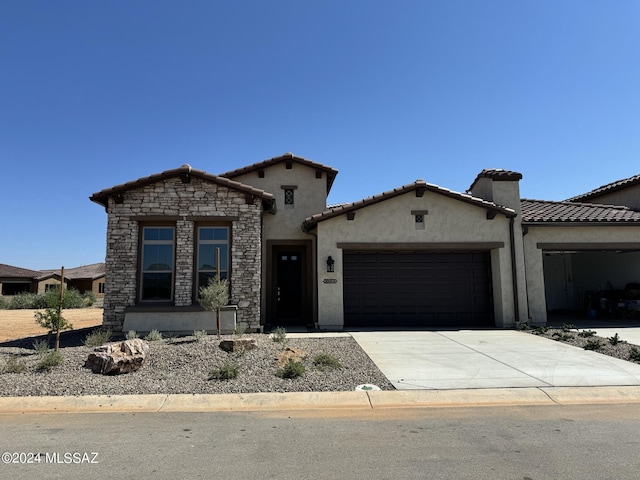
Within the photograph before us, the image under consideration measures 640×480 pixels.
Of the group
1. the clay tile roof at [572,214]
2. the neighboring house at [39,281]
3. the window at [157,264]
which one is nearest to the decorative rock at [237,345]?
the window at [157,264]

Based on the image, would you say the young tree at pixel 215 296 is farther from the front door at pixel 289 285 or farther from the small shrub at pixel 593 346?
the small shrub at pixel 593 346

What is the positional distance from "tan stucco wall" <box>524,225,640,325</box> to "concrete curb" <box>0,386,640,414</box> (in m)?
8.12

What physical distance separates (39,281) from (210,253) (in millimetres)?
44992

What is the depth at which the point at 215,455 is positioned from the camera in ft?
14.3

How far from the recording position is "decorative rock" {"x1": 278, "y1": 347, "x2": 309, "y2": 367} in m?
8.14

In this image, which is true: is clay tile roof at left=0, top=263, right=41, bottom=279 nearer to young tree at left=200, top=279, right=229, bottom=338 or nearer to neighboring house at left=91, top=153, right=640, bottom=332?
neighboring house at left=91, top=153, right=640, bottom=332

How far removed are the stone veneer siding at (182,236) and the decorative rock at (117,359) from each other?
4.40m

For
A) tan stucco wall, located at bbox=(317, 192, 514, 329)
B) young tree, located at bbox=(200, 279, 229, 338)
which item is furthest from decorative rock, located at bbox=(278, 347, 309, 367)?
tan stucco wall, located at bbox=(317, 192, 514, 329)

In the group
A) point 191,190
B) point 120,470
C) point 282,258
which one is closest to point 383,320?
point 282,258

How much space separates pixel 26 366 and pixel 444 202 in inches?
487

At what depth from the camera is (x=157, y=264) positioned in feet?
41.8

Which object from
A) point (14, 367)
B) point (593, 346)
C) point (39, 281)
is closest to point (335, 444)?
point (14, 367)

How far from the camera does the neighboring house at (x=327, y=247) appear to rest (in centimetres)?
1257

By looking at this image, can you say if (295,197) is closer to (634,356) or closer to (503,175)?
(503,175)
